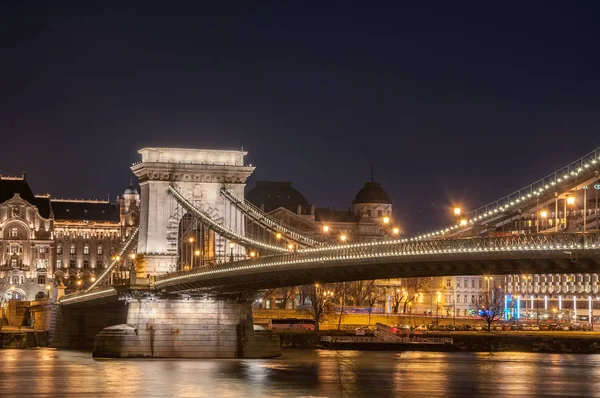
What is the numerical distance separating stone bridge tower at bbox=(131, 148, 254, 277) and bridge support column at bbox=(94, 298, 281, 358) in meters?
6.90

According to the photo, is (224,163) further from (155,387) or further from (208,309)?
(155,387)

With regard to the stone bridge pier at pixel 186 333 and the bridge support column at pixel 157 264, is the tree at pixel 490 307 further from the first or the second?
the stone bridge pier at pixel 186 333

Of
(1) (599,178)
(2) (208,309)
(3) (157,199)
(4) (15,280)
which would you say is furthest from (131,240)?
(4) (15,280)

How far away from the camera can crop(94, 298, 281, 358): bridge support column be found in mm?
85625

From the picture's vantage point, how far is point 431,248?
59812mm

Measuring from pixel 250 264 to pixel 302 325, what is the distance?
157 ft

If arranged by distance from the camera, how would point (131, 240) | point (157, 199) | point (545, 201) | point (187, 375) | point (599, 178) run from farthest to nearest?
point (131, 240), point (157, 199), point (187, 375), point (545, 201), point (599, 178)

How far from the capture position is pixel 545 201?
57562 mm

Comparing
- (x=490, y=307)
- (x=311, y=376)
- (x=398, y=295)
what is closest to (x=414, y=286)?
(x=398, y=295)

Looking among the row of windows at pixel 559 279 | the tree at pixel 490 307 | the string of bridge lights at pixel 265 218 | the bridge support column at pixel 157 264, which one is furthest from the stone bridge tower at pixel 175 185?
the row of windows at pixel 559 279

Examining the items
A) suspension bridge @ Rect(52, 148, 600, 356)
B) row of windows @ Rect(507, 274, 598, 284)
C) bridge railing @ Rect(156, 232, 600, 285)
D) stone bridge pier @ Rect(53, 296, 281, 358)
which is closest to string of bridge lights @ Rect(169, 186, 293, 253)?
suspension bridge @ Rect(52, 148, 600, 356)

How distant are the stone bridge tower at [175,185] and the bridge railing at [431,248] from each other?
559 inches

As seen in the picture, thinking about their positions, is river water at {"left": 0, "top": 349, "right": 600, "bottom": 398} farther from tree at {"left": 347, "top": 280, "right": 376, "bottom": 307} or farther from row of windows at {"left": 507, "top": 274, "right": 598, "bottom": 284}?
row of windows at {"left": 507, "top": 274, "right": 598, "bottom": 284}

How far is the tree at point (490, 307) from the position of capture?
421 feet
